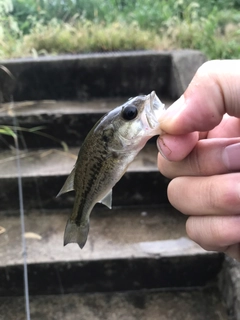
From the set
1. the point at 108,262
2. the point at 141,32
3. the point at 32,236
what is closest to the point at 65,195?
→ the point at 32,236

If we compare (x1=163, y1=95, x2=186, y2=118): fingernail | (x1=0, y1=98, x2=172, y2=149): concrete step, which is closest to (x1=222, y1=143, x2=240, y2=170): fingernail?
(x1=163, y1=95, x2=186, y2=118): fingernail

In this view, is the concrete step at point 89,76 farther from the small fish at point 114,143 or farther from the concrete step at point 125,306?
the small fish at point 114,143

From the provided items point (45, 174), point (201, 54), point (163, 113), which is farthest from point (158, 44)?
point (163, 113)

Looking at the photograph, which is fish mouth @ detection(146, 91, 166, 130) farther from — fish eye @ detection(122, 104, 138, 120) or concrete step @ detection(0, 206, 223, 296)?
concrete step @ detection(0, 206, 223, 296)

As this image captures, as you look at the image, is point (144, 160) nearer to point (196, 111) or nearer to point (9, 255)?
point (9, 255)

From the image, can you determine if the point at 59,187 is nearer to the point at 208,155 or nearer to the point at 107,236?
the point at 107,236
